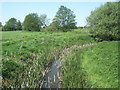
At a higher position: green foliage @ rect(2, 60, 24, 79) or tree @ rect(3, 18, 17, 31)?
tree @ rect(3, 18, 17, 31)

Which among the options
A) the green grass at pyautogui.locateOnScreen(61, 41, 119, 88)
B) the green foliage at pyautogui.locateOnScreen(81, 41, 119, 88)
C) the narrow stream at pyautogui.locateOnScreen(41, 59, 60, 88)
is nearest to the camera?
the green grass at pyautogui.locateOnScreen(61, 41, 119, 88)

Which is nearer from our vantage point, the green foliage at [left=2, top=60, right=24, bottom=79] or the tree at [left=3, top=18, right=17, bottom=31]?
the green foliage at [left=2, top=60, right=24, bottom=79]

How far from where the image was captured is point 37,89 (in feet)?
22.2

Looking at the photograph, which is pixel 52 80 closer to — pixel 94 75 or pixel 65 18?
pixel 94 75

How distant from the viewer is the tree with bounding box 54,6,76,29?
4560cm

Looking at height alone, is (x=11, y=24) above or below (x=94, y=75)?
above

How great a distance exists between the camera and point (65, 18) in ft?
154

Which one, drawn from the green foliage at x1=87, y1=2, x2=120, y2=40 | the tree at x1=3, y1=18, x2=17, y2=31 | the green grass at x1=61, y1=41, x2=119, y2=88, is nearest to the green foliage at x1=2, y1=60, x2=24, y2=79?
the green grass at x1=61, y1=41, x2=119, y2=88

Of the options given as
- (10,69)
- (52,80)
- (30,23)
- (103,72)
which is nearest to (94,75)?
(103,72)

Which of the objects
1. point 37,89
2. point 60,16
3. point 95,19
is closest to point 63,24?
point 60,16

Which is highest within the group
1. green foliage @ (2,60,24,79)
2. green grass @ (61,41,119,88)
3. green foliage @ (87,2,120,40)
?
green foliage @ (87,2,120,40)

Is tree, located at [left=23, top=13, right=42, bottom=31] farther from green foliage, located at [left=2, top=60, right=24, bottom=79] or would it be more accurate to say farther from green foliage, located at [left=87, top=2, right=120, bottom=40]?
green foliage, located at [left=2, top=60, right=24, bottom=79]

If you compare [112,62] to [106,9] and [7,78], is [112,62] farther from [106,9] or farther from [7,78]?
[106,9]

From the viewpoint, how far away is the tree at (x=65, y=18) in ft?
150
